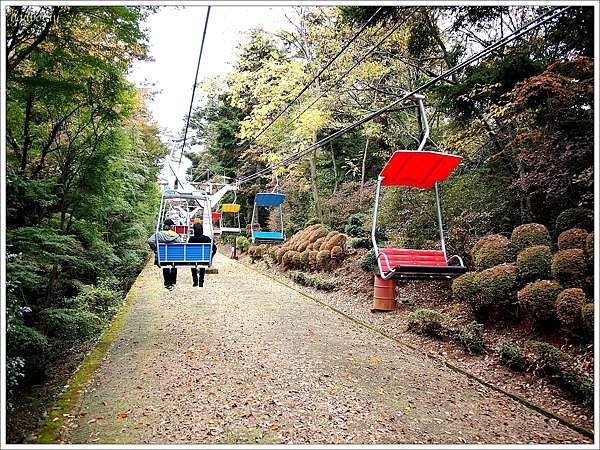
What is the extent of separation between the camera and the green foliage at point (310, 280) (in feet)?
48.7

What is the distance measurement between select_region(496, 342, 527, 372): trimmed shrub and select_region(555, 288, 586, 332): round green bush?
78 cm

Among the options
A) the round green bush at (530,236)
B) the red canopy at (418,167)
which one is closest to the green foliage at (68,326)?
the red canopy at (418,167)

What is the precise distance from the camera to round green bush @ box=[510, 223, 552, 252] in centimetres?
891

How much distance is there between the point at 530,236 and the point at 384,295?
3557 mm

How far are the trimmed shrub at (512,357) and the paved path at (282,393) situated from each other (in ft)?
2.23

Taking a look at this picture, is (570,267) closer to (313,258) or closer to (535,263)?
(535,263)

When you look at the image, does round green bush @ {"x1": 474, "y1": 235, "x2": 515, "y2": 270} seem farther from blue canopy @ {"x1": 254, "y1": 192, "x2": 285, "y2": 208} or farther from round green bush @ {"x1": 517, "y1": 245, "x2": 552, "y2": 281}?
blue canopy @ {"x1": 254, "y1": 192, "x2": 285, "y2": 208}

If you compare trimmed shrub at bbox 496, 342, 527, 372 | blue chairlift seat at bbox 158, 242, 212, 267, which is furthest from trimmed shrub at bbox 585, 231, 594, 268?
blue chairlift seat at bbox 158, 242, 212, 267

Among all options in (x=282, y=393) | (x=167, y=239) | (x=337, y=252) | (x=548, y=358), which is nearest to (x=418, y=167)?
(x=548, y=358)

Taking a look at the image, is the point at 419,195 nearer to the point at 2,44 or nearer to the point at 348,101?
the point at 348,101

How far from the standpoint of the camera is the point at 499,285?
8703 millimetres

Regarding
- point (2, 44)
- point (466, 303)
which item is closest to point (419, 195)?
point (466, 303)

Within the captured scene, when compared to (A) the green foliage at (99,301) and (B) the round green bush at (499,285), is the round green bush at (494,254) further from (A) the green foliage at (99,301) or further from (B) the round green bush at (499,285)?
(A) the green foliage at (99,301)

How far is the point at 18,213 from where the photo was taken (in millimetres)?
9031
